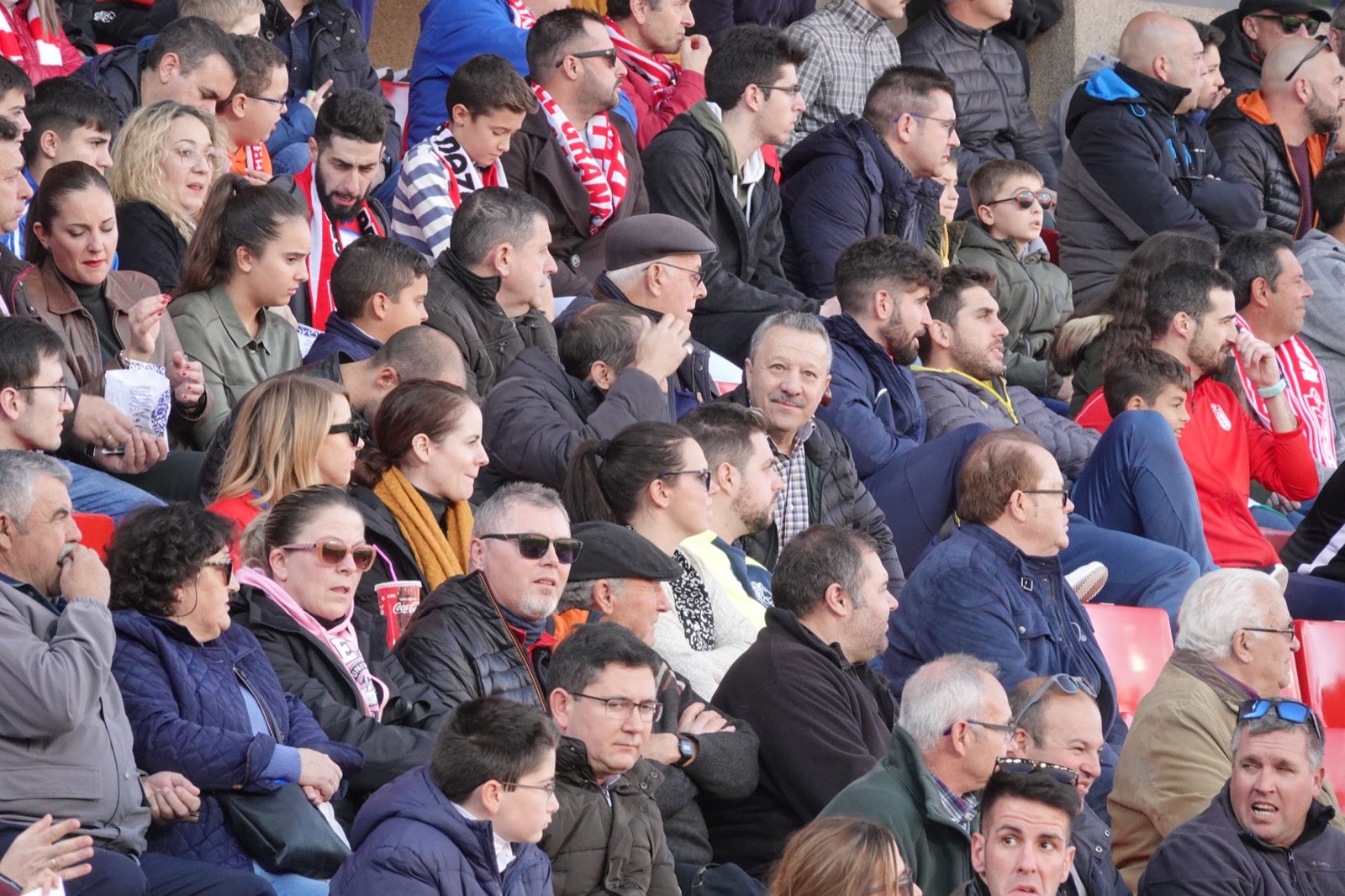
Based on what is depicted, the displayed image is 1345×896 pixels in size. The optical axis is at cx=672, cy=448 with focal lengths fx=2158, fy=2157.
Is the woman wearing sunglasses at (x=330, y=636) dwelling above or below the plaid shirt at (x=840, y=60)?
above

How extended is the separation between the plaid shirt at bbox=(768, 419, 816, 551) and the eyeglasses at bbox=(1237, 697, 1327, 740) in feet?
6.00

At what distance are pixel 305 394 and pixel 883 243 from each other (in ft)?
10.1

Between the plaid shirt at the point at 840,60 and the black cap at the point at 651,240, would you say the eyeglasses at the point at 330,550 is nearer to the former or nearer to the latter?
the black cap at the point at 651,240

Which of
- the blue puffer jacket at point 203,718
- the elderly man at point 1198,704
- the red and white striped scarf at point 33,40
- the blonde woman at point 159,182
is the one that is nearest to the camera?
the blue puffer jacket at point 203,718

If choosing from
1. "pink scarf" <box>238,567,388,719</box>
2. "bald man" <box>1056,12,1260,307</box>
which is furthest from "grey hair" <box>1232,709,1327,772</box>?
"bald man" <box>1056,12,1260,307</box>

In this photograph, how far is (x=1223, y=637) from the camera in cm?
630

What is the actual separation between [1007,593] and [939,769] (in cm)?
97

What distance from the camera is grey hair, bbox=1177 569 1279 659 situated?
631 cm

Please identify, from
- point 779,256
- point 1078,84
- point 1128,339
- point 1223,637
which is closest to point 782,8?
point 1078,84

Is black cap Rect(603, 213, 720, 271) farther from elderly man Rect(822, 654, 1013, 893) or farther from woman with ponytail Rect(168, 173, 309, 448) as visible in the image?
elderly man Rect(822, 654, 1013, 893)

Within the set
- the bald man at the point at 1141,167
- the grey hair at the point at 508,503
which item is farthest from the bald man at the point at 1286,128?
the grey hair at the point at 508,503

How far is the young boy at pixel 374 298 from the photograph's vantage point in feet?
22.0

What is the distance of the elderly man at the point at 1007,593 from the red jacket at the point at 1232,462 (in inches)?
80.7

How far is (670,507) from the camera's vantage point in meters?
6.10
